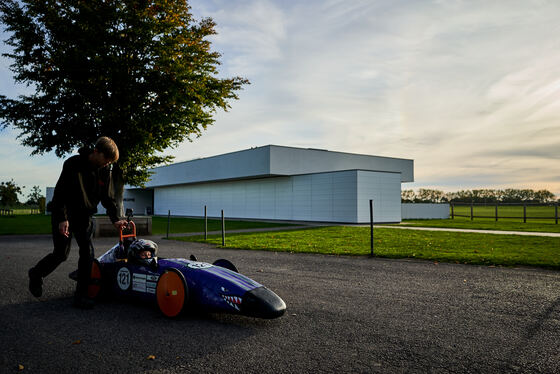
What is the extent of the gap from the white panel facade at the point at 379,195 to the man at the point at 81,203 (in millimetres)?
22216

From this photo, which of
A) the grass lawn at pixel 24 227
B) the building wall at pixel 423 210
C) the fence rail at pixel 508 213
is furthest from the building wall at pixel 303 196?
the grass lawn at pixel 24 227

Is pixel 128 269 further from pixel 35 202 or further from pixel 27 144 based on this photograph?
pixel 35 202

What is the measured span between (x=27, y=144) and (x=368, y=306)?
19126 mm

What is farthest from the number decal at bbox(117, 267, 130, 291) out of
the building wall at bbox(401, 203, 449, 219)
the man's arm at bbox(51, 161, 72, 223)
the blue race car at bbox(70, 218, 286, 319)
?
the building wall at bbox(401, 203, 449, 219)

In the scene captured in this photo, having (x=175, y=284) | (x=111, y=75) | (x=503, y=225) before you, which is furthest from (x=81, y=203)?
(x=503, y=225)

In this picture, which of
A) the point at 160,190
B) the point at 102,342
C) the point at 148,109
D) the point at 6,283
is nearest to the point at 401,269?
the point at 102,342

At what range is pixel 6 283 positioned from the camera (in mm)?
6488

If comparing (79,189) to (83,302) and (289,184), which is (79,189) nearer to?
(83,302)

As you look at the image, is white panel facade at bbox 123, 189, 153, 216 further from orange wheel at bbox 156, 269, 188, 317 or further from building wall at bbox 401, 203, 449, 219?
orange wheel at bbox 156, 269, 188, 317

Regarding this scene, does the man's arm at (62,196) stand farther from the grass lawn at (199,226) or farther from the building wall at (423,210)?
the building wall at (423,210)

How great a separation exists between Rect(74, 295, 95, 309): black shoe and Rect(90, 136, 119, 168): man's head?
67.1 inches

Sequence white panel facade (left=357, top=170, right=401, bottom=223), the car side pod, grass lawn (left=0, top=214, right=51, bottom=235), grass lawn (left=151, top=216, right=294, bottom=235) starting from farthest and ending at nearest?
white panel facade (left=357, top=170, right=401, bottom=223), grass lawn (left=151, top=216, right=294, bottom=235), grass lawn (left=0, top=214, right=51, bottom=235), the car side pod

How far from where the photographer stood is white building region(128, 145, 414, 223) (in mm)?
26750

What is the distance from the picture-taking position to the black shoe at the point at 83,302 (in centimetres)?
482
